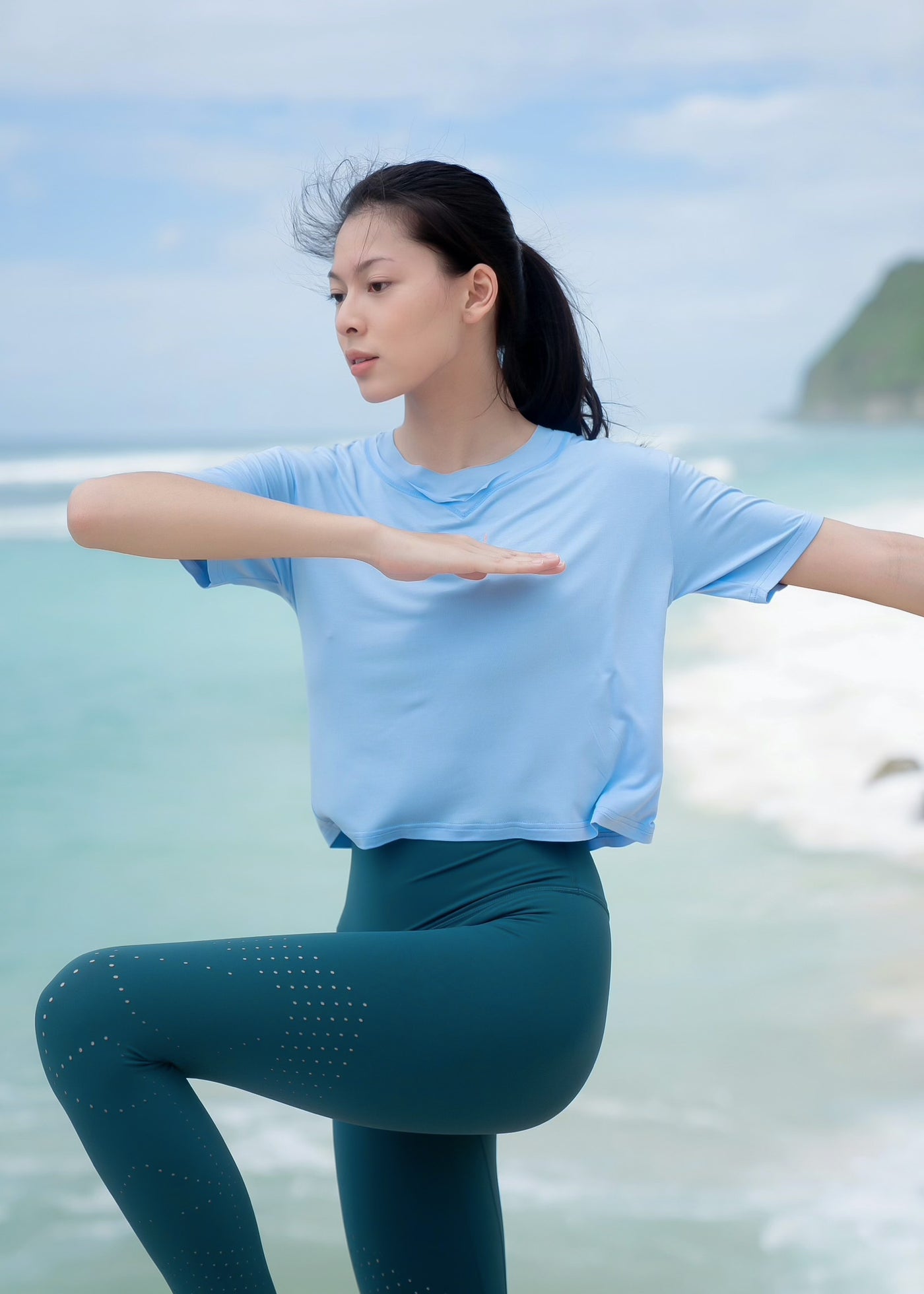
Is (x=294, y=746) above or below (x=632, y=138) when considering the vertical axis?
below

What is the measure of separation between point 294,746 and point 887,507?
18.3 feet

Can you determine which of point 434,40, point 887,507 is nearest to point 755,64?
point 434,40

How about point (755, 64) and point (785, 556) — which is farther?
point (755, 64)

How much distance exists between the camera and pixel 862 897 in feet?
12.5

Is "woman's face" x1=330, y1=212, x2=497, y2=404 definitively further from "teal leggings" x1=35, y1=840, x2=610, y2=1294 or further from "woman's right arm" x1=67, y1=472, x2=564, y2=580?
"teal leggings" x1=35, y1=840, x2=610, y2=1294

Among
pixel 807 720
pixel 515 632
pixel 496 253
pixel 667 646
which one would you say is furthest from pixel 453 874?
pixel 667 646

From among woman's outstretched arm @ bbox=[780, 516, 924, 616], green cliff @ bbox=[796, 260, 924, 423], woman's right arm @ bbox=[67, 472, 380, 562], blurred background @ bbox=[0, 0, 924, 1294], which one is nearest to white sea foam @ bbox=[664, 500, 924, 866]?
blurred background @ bbox=[0, 0, 924, 1294]

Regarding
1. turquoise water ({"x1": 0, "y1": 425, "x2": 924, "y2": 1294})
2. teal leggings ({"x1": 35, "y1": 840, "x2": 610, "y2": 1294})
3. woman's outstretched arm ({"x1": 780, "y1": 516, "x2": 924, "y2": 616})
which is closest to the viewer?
teal leggings ({"x1": 35, "y1": 840, "x2": 610, "y2": 1294})

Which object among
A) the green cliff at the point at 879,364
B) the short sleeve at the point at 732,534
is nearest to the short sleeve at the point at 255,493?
the short sleeve at the point at 732,534

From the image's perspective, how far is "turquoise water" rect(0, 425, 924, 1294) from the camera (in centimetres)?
215

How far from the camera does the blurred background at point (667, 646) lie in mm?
2268

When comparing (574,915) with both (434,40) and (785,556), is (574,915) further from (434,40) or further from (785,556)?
(434,40)

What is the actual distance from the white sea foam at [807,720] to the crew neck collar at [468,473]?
3093 mm

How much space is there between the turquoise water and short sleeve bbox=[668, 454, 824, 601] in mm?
1251
